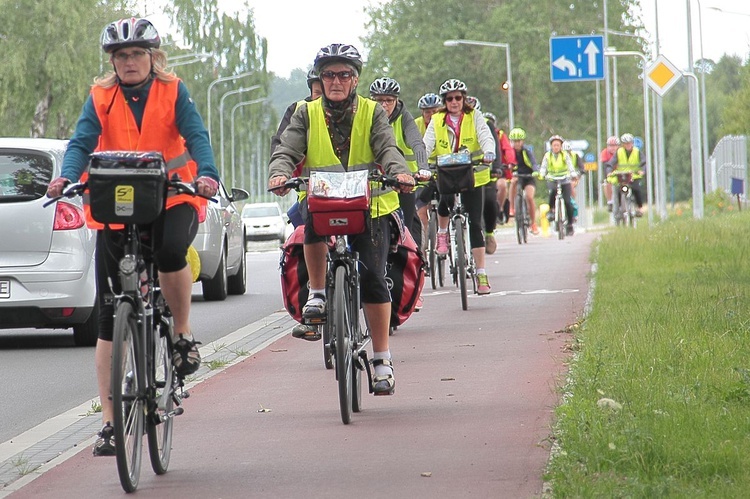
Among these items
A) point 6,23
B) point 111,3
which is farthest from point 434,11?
point 6,23

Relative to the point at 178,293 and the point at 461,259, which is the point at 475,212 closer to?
the point at 461,259

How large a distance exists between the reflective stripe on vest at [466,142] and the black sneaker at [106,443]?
8523 millimetres

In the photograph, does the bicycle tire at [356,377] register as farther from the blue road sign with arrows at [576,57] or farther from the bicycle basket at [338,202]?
the blue road sign with arrows at [576,57]

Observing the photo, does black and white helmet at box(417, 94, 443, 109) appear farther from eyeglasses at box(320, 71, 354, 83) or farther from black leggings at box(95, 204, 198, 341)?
black leggings at box(95, 204, 198, 341)

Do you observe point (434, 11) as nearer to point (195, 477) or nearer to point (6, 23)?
point (6, 23)

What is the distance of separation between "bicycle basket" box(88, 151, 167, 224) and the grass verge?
5.98 feet

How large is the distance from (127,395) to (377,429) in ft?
6.10

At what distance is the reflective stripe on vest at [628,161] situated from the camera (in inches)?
1176

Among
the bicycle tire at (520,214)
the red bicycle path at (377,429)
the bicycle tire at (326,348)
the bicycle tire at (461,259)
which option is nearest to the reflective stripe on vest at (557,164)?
the bicycle tire at (520,214)

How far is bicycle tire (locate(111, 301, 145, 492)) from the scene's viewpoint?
18.9 ft

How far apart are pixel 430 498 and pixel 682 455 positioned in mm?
963

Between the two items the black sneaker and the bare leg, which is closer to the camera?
the black sneaker

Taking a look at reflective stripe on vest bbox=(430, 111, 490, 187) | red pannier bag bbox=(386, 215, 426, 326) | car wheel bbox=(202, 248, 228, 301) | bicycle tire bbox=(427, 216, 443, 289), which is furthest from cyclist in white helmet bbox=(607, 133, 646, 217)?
red pannier bag bbox=(386, 215, 426, 326)

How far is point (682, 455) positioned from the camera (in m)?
5.89
